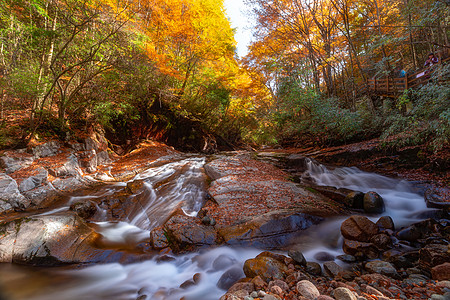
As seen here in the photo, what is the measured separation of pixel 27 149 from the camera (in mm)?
6605

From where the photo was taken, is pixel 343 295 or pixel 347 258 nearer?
pixel 343 295

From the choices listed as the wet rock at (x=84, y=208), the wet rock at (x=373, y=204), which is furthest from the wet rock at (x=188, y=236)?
the wet rock at (x=373, y=204)

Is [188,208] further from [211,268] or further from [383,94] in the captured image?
[383,94]

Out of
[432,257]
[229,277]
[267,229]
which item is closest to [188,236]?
[229,277]

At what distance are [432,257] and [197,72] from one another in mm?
14091

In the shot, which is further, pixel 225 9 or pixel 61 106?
pixel 225 9

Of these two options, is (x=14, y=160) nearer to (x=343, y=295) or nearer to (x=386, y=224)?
(x=343, y=295)

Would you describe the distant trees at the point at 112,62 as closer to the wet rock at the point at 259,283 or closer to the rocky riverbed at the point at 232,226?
the rocky riverbed at the point at 232,226

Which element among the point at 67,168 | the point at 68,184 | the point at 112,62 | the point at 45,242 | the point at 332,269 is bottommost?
the point at 332,269

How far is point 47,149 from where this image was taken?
23.4ft

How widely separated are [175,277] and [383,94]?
57.3ft

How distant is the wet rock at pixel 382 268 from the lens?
2.60 metres

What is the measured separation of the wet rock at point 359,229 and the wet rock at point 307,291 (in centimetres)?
196

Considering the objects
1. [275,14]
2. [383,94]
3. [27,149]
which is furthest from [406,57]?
[27,149]
